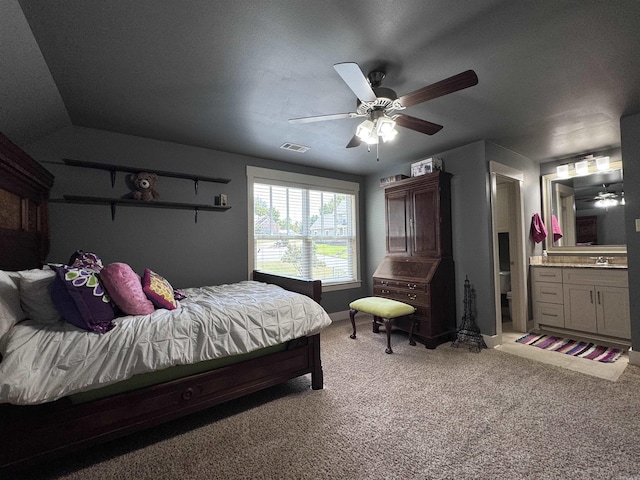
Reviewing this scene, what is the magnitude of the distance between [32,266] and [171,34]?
2.24 meters

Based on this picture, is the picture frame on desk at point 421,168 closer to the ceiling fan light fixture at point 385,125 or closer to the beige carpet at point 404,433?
the ceiling fan light fixture at point 385,125

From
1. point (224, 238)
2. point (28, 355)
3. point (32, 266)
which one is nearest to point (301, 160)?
point (224, 238)

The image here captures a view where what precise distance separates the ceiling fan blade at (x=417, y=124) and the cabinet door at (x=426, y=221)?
4.61 feet

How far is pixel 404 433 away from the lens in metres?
1.80

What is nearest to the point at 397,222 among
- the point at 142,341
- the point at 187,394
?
the point at 187,394

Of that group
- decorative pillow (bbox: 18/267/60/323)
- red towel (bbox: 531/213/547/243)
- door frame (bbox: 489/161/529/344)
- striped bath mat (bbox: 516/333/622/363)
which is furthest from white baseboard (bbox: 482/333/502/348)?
decorative pillow (bbox: 18/267/60/323)

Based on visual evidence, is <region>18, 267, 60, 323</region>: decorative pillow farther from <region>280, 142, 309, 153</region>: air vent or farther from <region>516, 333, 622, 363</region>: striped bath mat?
<region>516, 333, 622, 363</region>: striped bath mat

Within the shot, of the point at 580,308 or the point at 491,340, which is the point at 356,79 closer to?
the point at 491,340

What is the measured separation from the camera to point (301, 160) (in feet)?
13.4

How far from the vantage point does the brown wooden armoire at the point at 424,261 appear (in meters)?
3.37

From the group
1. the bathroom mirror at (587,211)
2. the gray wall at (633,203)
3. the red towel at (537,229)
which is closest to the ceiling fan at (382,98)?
the gray wall at (633,203)

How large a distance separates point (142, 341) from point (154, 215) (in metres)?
1.93

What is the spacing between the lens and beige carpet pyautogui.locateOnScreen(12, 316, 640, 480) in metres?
1.52

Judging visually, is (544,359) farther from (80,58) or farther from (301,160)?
(80,58)
